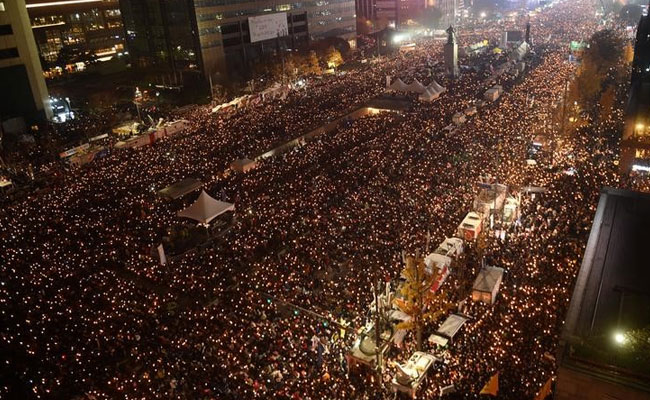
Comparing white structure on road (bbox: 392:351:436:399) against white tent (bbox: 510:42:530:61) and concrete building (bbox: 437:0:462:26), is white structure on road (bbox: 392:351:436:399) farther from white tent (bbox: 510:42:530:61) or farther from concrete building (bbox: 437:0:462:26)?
concrete building (bbox: 437:0:462:26)

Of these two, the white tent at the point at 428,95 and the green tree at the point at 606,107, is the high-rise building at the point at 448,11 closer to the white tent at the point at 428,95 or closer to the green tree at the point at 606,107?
the white tent at the point at 428,95

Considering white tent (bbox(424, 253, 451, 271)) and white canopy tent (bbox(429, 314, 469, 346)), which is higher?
white tent (bbox(424, 253, 451, 271))

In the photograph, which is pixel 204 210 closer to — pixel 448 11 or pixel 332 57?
pixel 332 57

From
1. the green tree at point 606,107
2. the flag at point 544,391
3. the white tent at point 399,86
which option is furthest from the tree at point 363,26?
the flag at point 544,391

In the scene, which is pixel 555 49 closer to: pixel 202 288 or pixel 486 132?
pixel 486 132

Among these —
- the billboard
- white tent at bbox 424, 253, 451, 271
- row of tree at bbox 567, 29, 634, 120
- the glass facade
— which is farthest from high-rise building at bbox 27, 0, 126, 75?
white tent at bbox 424, 253, 451, 271

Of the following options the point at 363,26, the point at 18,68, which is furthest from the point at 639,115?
the point at 363,26
